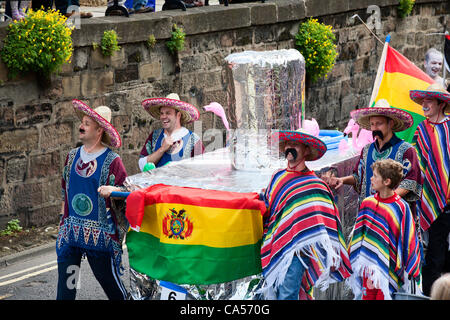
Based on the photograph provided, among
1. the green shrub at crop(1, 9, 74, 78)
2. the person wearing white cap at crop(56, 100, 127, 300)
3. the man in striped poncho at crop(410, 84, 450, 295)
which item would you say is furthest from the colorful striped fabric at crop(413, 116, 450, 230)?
the green shrub at crop(1, 9, 74, 78)

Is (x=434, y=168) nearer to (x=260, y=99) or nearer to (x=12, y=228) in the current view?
(x=260, y=99)

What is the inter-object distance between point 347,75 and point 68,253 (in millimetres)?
9344

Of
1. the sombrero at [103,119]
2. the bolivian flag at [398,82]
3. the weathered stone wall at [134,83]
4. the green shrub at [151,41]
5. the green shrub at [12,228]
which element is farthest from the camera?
the green shrub at [151,41]

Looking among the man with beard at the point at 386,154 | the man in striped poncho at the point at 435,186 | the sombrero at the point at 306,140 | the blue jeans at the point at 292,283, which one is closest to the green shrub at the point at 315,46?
the man in striped poncho at the point at 435,186

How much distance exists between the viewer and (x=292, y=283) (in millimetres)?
5621

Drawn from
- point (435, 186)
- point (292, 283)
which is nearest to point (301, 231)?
point (292, 283)

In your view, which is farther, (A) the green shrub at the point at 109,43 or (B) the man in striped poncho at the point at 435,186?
(A) the green shrub at the point at 109,43

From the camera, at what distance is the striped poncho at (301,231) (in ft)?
18.4

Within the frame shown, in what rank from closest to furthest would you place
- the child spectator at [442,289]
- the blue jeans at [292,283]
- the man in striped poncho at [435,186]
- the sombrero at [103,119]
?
1. the child spectator at [442,289]
2. the blue jeans at [292,283]
3. the sombrero at [103,119]
4. the man in striped poncho at [435,186]

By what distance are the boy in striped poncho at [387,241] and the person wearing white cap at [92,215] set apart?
1.85m

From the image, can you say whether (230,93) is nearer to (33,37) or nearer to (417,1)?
(33,37)

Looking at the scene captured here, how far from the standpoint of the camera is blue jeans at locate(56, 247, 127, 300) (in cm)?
649

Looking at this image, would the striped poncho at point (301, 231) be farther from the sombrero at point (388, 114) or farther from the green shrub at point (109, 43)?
the green shrub at point (109, 43)
